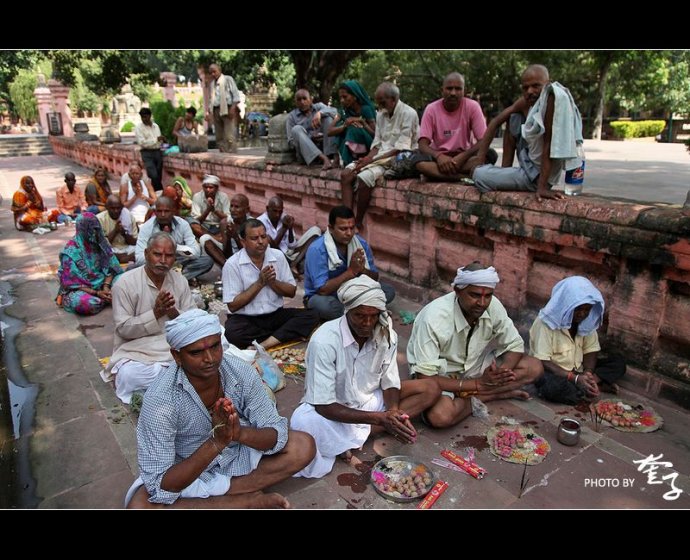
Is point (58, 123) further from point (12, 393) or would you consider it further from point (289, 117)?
point (12, 393)

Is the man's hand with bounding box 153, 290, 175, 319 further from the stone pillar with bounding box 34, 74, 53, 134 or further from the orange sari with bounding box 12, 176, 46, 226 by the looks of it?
the stone pillar with bounding box 34, 74, 53, 134

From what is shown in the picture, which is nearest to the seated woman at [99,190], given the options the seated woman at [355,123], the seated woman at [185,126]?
the seated woman at [185,126]

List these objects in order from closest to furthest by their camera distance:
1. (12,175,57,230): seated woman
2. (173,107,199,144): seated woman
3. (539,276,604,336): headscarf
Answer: (539,276,604,336): headscarf < (12,175,57,230): seated woman < (173,107,199,144): seated woman

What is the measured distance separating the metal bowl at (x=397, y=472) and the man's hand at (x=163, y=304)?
82.5 inches

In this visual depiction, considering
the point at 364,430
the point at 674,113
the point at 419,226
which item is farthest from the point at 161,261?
the point at 674,113

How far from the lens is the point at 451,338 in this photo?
3.84m

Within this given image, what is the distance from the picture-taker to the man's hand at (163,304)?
4141mm

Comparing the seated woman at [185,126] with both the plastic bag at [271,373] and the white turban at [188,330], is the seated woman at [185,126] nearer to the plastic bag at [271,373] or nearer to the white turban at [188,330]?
the plastic bag at [271,373]

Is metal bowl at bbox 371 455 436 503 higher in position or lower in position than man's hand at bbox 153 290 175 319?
lower

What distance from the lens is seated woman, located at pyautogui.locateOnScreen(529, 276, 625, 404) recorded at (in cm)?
391

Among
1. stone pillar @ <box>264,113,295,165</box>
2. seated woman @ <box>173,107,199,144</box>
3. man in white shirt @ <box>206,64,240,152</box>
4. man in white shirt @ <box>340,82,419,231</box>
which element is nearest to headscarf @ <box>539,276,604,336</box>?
man in white shirt @ <box>340,82,419,231</box>

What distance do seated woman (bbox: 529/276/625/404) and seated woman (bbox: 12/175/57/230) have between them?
34.7 ft

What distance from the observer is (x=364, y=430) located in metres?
3.42

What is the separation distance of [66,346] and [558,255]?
4.93 meters
